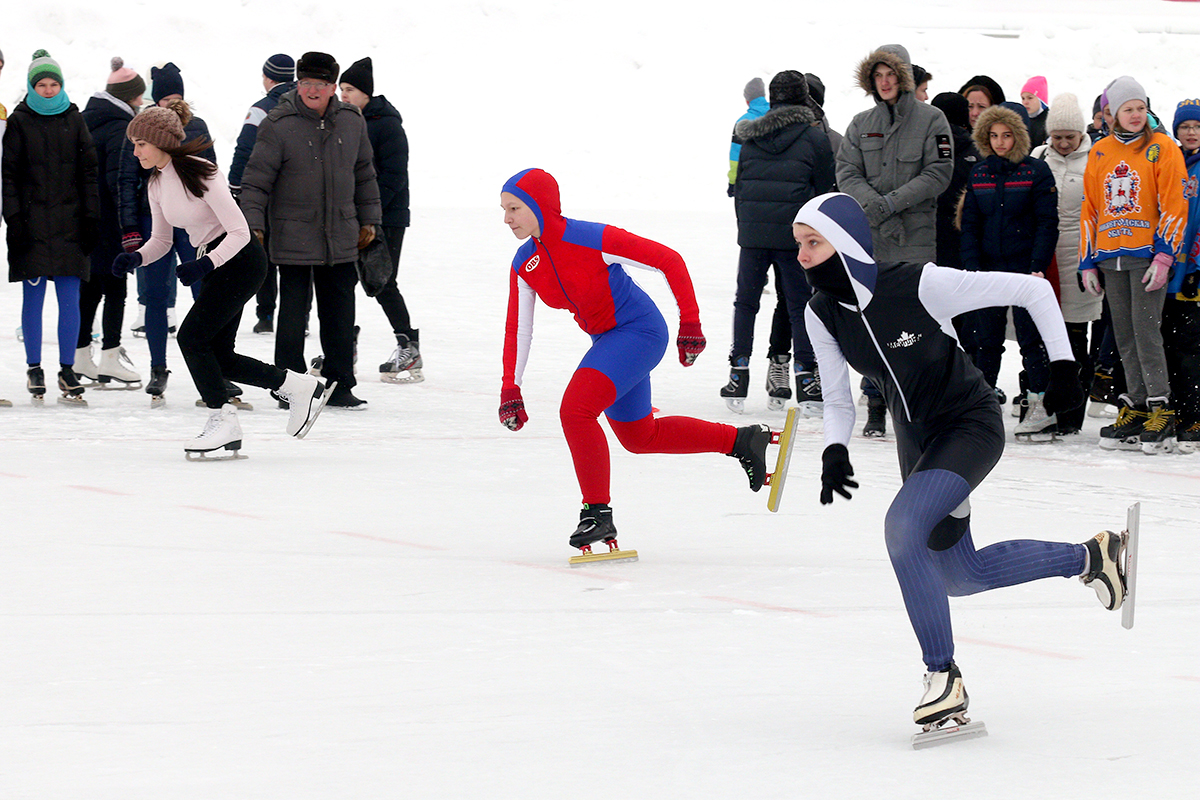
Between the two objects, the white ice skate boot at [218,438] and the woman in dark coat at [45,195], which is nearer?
the white ice skate boot at [218,438]

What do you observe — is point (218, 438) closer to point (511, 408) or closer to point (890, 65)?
point (511, 408)

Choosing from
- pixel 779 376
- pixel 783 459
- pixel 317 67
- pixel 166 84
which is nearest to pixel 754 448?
pixel 783 459

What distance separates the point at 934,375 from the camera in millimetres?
3891

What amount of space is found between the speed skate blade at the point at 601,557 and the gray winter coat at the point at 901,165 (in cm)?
Answer: 337

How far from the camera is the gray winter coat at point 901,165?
320 inches

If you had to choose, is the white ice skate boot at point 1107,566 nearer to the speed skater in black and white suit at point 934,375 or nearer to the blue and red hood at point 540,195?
the speed skater in black and white suit at point 934,375

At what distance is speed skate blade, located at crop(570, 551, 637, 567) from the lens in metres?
5.38

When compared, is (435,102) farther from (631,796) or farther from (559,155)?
(631,796)

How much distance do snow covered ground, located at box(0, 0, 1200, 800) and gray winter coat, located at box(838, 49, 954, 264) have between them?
1243 millimetres

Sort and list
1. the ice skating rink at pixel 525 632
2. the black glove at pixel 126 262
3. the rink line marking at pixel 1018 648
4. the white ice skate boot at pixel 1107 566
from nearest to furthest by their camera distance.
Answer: the ice skating rink at pixel 525 632 → the white ice skate boot at pixel 1107 566 → the rink line marking at pixel 1018 648 → the black glove at pixel 126 262

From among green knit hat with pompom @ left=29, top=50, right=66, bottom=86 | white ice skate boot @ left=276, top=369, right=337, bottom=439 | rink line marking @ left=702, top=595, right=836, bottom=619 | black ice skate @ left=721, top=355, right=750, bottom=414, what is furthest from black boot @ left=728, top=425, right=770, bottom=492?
green knit hat with pompom @ left=29, top=50, right=66, bottom=86

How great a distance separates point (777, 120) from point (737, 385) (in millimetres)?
1609

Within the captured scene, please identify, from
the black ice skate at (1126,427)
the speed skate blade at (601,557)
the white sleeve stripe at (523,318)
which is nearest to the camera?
the speed skate blade at (601,557)

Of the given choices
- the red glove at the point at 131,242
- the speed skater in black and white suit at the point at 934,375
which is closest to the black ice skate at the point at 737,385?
the red glove at the point at 131,242
